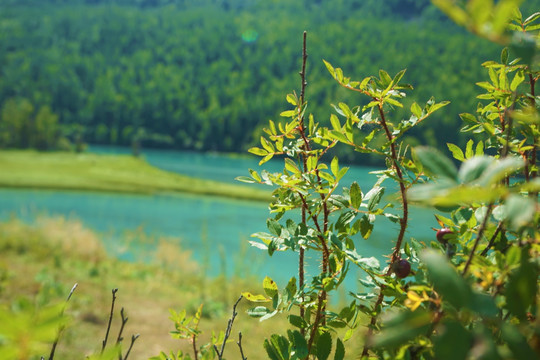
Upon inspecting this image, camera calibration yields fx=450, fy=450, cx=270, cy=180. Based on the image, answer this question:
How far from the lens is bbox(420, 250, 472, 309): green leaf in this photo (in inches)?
10.0

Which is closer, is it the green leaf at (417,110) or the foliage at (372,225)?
the foliage at (372,225)

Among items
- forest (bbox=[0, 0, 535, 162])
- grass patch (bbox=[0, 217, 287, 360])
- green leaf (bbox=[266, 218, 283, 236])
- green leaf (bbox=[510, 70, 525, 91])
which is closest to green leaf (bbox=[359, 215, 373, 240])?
green leaf (bbox=[266, 218, 283, 236])

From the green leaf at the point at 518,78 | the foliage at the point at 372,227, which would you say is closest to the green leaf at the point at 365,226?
the foliage at the point at 372,227

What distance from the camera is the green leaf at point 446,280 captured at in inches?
10.0

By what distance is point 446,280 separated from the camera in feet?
0.84

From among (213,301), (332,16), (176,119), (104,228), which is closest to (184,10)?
(332,16)

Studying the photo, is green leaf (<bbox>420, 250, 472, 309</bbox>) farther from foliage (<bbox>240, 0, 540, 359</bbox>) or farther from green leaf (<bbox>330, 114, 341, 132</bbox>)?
green leaf (<bbox>330, 114, 341, 132</bbox>)

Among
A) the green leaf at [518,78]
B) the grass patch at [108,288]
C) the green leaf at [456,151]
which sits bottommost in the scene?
the grass patch at [108,288]

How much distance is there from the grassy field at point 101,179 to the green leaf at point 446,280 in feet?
57.1

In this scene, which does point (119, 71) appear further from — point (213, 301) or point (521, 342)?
point (521, 342)

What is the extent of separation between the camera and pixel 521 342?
0.85 ft

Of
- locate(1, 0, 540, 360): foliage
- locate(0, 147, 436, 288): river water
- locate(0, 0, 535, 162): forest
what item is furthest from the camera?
locate(0, 0, 535, 162): forest

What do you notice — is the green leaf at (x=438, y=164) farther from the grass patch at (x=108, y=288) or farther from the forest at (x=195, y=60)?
the forest at (x=195, y=60)

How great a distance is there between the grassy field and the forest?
594 inches
